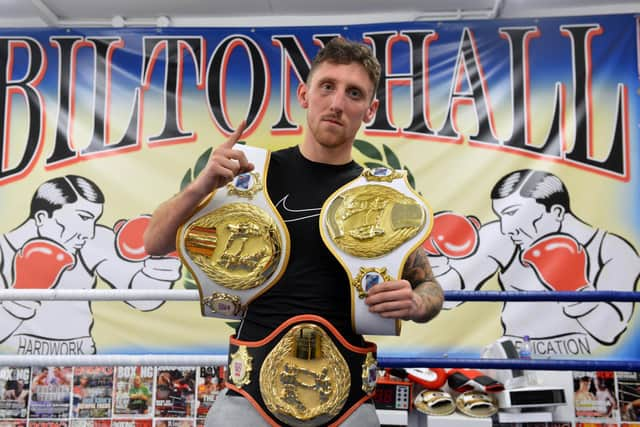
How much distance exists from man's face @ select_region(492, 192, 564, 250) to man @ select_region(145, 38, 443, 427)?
208 cm

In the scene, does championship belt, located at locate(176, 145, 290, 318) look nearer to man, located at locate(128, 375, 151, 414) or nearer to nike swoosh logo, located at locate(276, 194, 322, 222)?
nike swoosh logo, located at locate(276, 194, 322, 222)

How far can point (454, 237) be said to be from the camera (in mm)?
3387

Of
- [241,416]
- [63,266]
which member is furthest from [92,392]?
[241,416]

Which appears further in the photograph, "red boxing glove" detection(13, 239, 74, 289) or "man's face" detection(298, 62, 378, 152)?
"red boxing glove" detection(13, 239, 74, 289)

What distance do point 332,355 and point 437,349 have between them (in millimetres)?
2216

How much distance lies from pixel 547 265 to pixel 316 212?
2.42m

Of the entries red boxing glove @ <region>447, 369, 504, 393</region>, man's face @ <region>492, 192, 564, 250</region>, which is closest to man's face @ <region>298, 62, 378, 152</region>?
red boxing glove @ <region>447, 369, 504, 393</region>

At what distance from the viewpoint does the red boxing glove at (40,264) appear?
3.45 meters

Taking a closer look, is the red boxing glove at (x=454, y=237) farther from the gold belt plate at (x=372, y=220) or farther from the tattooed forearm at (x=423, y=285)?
the gold belt plate at (x=372, y=220)

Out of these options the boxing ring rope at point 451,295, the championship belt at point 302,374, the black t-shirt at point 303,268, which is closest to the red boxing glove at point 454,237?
the boxing ring rope at point 451,295

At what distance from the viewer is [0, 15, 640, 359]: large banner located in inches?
131

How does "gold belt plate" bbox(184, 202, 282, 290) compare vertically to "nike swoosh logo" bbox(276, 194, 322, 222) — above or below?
below

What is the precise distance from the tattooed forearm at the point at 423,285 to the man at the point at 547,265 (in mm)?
1979

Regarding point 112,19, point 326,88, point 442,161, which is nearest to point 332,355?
point 326,88
